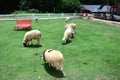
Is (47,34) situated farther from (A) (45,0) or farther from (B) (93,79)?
(A) (45,0)

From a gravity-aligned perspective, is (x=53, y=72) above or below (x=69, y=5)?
below

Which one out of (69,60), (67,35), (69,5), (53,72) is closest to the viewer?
(53,72)

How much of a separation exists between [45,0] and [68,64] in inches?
1691

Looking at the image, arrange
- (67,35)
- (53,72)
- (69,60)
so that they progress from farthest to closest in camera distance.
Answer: (67,35) → (69,60) → (53,72)

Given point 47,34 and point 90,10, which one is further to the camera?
point 90,10

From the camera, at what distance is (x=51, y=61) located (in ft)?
35.4

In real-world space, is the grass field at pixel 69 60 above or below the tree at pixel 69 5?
below

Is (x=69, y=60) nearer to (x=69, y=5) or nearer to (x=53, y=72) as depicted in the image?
(x=53, y=72)

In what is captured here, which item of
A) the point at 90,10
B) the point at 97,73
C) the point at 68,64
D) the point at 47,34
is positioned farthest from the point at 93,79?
the point at 90,10

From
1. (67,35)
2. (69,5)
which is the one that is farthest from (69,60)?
(69,5)

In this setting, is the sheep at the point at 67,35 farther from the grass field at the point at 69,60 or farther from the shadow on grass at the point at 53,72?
the shadow on grass at the point at 53,72

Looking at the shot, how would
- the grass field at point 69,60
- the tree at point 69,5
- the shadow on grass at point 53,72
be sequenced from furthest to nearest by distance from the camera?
the tree at point 69,5, the grass field at point 69,60, the shadow on grass at point 53,72

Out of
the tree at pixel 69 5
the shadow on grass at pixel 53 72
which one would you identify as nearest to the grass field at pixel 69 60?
the shadow on grass at pixel 53 72

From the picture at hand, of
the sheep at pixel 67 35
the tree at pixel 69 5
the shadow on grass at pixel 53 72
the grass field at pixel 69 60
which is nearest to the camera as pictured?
the shadow on grass at pixel 53 72
